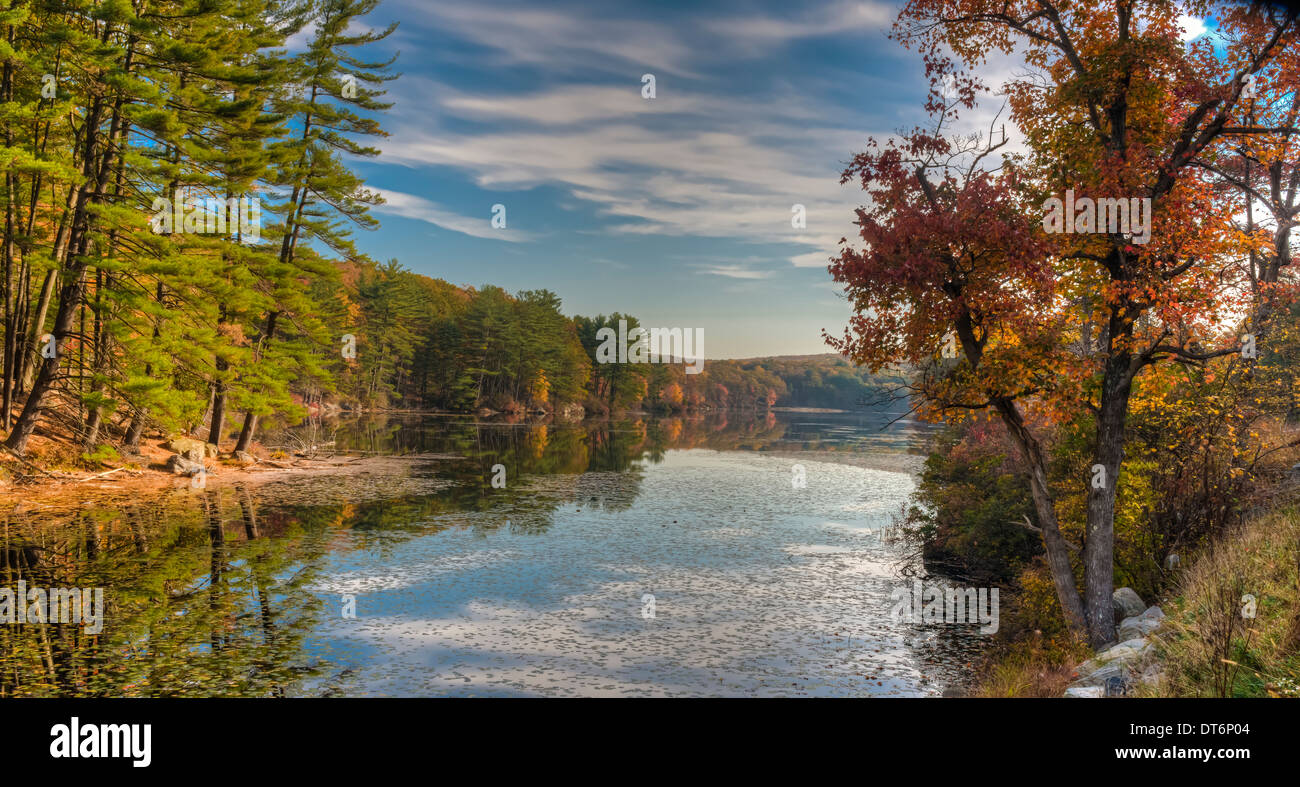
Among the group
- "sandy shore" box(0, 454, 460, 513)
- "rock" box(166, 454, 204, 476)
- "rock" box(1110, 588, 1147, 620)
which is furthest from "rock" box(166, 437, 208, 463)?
"rock" box(1110, 588, 1147, 620)

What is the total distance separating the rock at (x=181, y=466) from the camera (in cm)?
2870

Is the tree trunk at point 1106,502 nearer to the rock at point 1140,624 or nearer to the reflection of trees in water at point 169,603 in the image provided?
the rock at point 1140,624

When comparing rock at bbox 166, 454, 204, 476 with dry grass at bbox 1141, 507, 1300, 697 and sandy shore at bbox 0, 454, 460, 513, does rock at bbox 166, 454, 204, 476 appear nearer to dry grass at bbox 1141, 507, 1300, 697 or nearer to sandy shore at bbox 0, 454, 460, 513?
sandy shore at bbox 0, 454, 460, 513

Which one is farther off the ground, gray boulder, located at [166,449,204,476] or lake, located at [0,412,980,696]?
gray boulder, located at [166,449,204,476]

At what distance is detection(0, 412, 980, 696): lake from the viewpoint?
34.0 feet

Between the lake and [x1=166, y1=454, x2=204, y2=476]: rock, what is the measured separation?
3.05 m

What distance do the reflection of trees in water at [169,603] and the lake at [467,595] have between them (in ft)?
0.17

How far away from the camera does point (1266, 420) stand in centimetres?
1734

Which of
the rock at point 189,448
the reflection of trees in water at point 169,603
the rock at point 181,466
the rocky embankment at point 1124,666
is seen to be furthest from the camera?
the rock at point 189,448

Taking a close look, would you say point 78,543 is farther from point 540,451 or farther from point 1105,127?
point 540,451

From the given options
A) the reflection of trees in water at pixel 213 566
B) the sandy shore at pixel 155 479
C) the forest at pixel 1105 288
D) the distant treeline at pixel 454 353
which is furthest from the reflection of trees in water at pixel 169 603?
the distant treeline at pixel 454 353

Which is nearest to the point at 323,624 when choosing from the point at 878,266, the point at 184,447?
the point at 878,266
